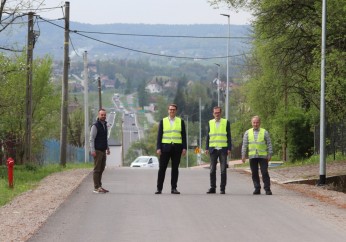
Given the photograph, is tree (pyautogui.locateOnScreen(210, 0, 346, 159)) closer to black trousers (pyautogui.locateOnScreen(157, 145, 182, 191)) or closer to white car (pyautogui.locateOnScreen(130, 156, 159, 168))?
black trousers (pyautogui.locateOnScreen(157, 145, 182, 191))

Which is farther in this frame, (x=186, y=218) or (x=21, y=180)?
(x=21, y=180)

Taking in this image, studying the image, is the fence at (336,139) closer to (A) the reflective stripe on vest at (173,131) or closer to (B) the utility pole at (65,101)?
(B) the utility pole at (65,101)

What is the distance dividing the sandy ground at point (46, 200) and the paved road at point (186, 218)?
28cm

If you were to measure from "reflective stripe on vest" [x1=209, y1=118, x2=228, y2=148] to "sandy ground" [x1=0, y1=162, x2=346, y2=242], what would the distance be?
91.4 inches

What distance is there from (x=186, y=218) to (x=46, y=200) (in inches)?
181

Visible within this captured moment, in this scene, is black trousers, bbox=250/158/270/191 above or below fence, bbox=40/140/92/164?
above

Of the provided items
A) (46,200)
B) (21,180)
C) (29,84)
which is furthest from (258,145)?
(29,84)

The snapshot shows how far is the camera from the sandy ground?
14.1 meters

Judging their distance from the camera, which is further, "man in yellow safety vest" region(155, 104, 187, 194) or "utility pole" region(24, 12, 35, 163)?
"utility pole" region(24, 12, 35, 163)

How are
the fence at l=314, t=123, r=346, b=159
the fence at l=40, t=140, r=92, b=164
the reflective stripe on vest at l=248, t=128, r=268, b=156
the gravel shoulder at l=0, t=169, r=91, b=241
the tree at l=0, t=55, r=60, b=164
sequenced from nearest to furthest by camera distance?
the gravel shoulder at l=0, t=169, r=91, b=241, the reflective stripe on vest at l=248, t=128, r=268, b=156, the fence at l=314, t=123, r=346, b=159, the tree at l=0, t=55, r=60, b=164, the fence at l=40, t=140, r=92, b=164

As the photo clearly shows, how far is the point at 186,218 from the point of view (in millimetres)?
15375

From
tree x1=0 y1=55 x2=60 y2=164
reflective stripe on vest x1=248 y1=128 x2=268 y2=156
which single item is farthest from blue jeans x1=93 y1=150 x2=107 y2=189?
tree x1=0 y1=55 x2=60 y2=164

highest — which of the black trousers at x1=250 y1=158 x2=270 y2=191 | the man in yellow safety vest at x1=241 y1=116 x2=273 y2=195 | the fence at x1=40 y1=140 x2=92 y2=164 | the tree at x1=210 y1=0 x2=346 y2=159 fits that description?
the tree at x1=210 y1=0 x2=346 y2=159

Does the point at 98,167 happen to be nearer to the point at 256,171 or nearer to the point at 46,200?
the point at 46,200
